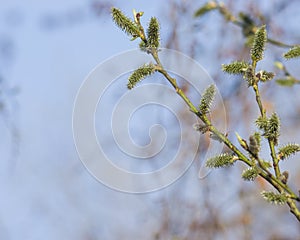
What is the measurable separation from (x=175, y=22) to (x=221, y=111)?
0.46 meters

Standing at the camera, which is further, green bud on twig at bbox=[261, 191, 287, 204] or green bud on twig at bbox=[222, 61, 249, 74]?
green bud on twig at bbox=[222, 61, 249, 74]

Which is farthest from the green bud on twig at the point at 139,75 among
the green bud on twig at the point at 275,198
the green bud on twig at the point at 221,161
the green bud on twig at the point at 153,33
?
the green bud on twig at the point at 275,198

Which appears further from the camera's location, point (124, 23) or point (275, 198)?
point (124, 23)

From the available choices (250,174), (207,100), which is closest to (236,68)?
(207,100)

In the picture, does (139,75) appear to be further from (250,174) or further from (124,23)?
(250,174)

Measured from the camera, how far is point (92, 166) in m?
3.04

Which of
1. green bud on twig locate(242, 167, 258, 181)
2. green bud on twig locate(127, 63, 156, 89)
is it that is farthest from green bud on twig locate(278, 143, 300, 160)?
green bud on twig locate(127, 63, 156, 89)

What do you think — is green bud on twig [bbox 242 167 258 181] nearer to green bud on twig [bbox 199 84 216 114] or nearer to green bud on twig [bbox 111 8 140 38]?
green bud on twig [bbox 199 84 216 114]

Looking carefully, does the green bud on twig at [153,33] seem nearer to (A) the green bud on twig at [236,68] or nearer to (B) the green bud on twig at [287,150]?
(A) the green bud on twig at [236,68]

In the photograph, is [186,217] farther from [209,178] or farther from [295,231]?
[295,231]

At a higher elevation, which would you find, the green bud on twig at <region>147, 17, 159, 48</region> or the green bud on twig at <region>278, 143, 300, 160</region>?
the green bud on twig at <region>147, 17, 159, 48</region>

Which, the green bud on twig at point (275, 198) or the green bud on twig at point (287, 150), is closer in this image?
the green bud on twig at point (275, 198)

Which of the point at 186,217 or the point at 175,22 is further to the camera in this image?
the point at 175,22

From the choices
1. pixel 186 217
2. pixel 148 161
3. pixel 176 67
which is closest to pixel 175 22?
pixel 176 67
